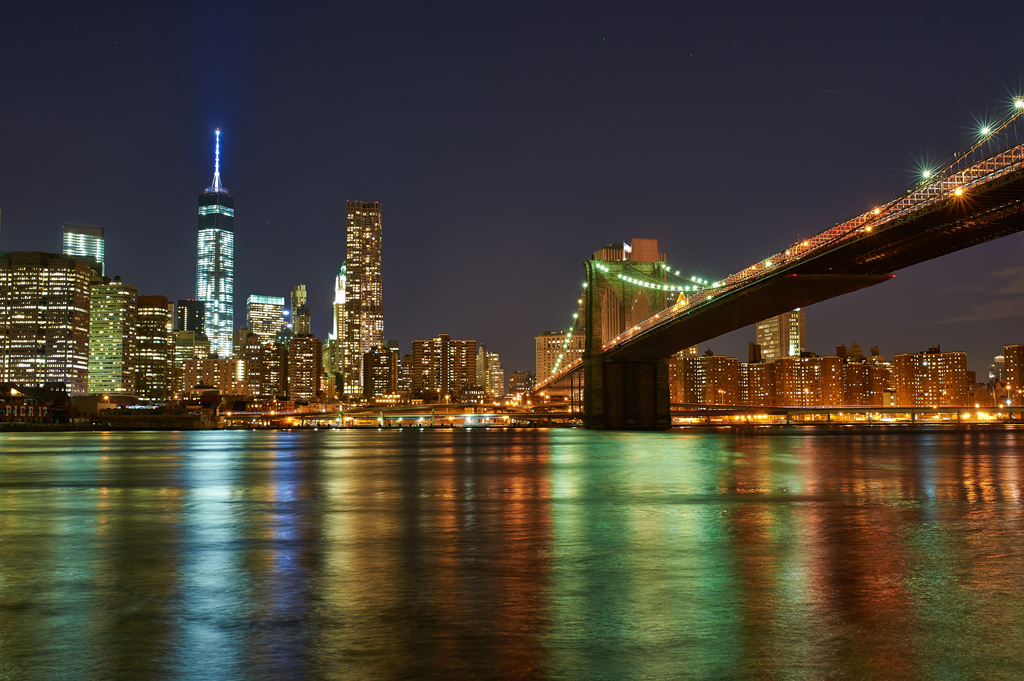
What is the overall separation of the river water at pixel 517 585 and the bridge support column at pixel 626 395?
5883 centimetres

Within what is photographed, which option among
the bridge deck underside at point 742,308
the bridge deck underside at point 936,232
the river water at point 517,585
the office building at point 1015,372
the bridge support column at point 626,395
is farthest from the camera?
the office building at point 1015,372

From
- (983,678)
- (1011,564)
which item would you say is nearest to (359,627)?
(983,678)

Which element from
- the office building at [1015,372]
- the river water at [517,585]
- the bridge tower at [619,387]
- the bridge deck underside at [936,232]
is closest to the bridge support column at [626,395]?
the bridge tower at [619,387]

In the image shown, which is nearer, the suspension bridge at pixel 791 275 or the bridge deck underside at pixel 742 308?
the suspension bridge at pixel 791 275

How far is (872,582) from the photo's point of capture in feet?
32.1

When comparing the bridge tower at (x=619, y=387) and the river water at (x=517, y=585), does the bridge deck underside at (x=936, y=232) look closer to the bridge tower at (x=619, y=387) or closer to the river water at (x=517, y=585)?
the river water at (x=517, y=585)

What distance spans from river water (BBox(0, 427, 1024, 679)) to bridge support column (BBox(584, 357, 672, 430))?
58826 millimetres

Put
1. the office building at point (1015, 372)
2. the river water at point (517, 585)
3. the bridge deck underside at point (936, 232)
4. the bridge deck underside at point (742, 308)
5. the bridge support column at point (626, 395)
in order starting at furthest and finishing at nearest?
the office building at point (1015, 372)
the bridge support column at point (626, 395)
the bridge deck underside at point (742, 308)
the bridge deck underside at point (936, 232)
the river water at point (517, 585)

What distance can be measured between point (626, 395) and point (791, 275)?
33247 millimetres

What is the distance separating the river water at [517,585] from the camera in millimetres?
6887

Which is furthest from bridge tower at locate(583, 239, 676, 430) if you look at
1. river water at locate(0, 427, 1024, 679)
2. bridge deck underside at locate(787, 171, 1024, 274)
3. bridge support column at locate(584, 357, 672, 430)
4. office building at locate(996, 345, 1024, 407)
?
office building at locate(996, 345, 1024, 407)

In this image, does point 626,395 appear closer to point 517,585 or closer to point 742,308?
point 742,308

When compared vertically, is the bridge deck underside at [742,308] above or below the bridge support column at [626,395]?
above

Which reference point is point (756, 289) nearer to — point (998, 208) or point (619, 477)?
point (998, 208)
